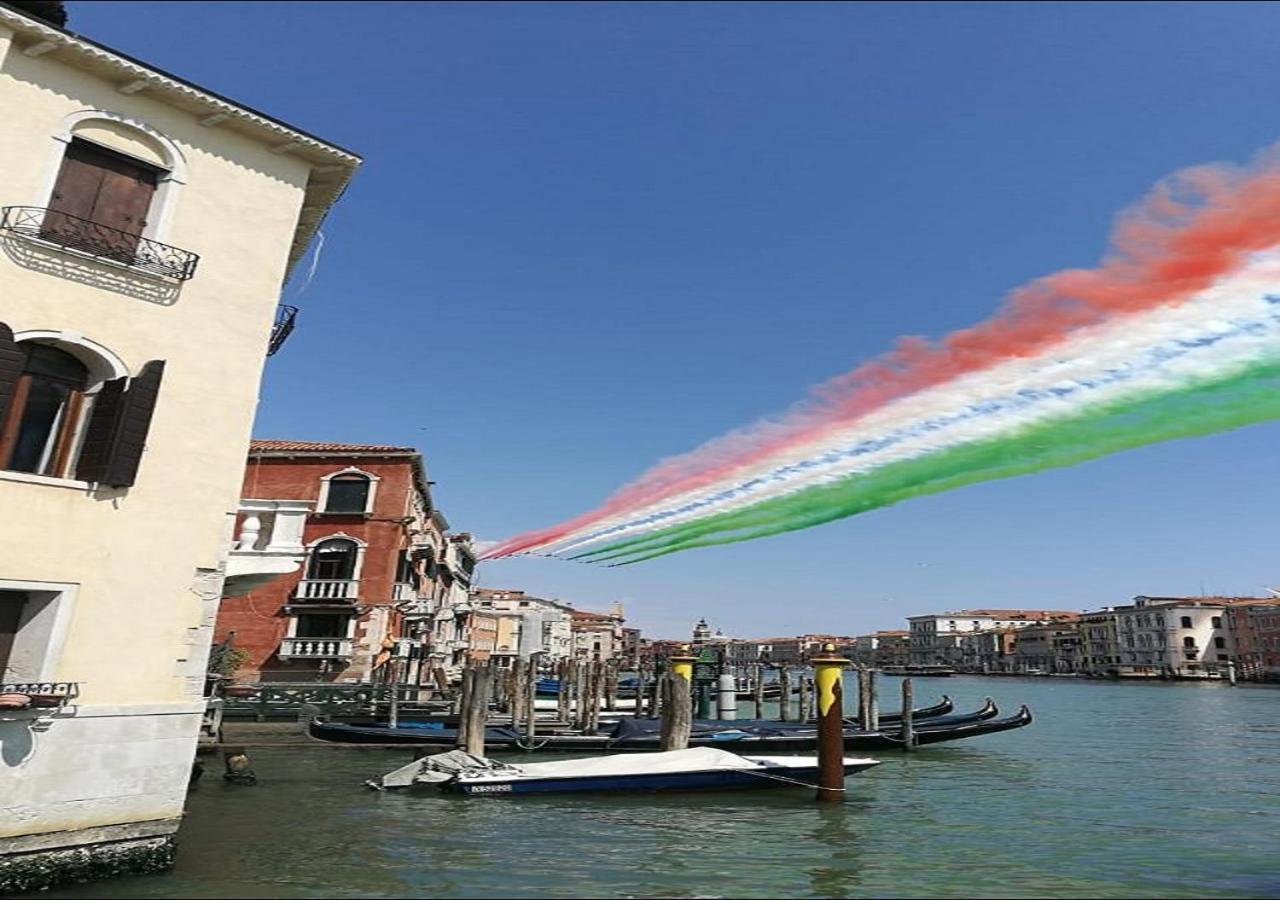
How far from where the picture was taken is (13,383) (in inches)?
300

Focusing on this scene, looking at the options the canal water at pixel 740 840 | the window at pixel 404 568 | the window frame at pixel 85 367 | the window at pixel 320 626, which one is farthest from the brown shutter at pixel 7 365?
the window at pixel 404 568

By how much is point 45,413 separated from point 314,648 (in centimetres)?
1918

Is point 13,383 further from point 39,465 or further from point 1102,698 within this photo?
point 1102,698

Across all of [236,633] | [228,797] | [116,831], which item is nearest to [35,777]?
[116,831]

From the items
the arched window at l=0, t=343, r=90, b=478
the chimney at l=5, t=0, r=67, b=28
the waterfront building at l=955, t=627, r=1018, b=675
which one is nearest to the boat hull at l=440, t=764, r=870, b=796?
the arched window at l=0, t=343, r=90, b=478

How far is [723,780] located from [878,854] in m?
3.88

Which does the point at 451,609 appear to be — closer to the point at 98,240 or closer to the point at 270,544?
the point at 270,544

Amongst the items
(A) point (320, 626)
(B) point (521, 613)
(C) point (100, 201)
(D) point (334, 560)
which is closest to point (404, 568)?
(D) point (334, 560)

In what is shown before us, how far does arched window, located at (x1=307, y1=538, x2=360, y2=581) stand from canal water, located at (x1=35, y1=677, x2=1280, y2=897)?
31.0ft

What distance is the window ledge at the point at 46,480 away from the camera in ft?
24.4

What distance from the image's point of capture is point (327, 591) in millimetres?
A: 26062

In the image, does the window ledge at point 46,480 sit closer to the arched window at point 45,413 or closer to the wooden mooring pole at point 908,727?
the arched window at point 45,413

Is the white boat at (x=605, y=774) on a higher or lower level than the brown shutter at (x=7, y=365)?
lower

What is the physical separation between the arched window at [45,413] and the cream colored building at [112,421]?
0.02 metres
